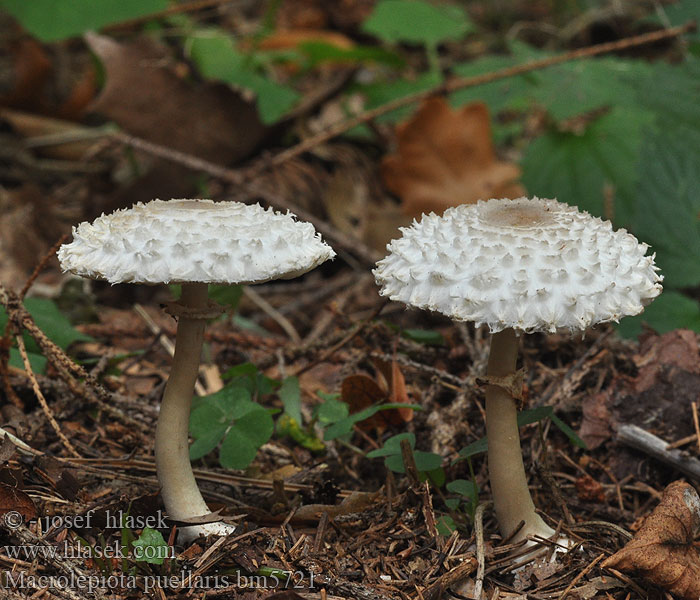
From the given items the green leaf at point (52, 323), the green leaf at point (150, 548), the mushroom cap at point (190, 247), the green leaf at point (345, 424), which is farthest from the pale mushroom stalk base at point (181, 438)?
the green leaf at point (52, 323)

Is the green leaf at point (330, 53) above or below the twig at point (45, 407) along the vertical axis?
above

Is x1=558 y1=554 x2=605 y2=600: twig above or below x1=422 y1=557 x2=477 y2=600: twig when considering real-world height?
below

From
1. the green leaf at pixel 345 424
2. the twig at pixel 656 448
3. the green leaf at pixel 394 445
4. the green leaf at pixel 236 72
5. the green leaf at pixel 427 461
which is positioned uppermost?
the green leaf at pixel 236 72

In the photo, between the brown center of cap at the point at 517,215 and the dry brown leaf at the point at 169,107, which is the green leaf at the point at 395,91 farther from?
the brown center of cap at the point at 517,215

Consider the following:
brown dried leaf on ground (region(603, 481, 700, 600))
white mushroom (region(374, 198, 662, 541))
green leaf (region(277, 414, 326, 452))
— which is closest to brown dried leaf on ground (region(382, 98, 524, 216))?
green leaf (region(277, 414, 326, 452))

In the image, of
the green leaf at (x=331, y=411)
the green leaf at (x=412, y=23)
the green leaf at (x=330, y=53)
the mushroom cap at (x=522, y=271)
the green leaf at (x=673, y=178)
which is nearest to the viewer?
the mushroom cap at (x=522, y=271)

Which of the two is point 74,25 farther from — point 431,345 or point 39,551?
point 39,551

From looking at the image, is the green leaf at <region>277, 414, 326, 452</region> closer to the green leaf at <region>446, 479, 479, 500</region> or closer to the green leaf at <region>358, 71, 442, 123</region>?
the green leaf at <region>446, 479, 479, 500</region>
